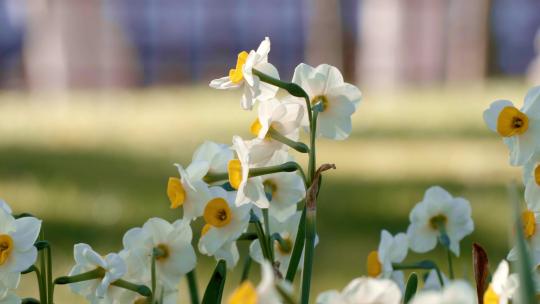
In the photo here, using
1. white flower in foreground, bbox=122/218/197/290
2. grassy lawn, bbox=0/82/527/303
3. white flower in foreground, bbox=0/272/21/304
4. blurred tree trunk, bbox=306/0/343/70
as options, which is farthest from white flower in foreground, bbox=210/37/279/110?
blurred tree trunk, bbox=306/0/343/70

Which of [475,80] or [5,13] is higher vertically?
[5,13]

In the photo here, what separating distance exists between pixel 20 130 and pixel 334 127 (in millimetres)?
6823

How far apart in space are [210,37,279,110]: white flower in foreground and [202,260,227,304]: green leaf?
14 cm

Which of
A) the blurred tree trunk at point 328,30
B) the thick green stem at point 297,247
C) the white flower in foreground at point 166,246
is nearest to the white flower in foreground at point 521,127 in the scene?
the thick green stem at point 297,247

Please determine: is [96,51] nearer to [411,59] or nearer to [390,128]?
[411,59]

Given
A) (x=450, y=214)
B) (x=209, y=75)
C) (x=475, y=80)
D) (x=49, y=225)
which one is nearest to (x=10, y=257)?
(x=450, y=214)

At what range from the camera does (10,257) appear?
950mm

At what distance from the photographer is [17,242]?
3.12 ft

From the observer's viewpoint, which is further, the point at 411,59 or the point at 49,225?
the point at 411,59

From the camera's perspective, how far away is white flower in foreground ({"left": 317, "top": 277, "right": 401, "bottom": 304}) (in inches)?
25.5

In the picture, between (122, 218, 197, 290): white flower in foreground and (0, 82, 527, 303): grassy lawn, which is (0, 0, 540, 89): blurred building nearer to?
(0, 82, 527, 303): grassy lawn

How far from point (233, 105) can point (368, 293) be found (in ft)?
30.5

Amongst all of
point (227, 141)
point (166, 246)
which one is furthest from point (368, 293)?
point (227, 141)

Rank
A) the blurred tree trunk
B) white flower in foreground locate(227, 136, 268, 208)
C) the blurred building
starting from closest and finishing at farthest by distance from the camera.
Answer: white flower in foreground locate(227, 136, 268, 208) < the blurred tree trunk < the blurred building
